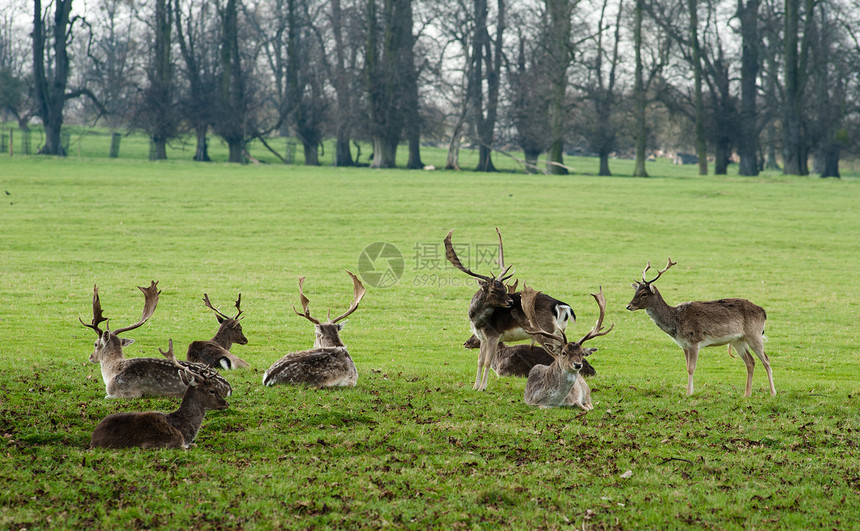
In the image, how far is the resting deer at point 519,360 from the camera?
1136 centimetres

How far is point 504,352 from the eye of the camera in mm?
11516

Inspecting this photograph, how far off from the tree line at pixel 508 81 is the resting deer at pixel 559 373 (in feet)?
155

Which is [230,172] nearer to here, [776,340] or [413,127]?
[413,127]

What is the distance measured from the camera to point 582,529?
5703mm

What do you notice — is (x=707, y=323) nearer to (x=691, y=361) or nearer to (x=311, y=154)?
(x=691, y=361)

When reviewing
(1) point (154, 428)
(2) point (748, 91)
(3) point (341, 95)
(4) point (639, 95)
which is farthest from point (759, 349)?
(2) point (748, 91)

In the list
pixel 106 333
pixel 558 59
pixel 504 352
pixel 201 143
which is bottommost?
pixel 504 352

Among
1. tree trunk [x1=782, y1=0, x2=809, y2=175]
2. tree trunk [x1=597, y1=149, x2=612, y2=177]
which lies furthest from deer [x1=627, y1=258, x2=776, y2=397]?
tree trunk [x1=597, y1=149, x2=612, y2=177]

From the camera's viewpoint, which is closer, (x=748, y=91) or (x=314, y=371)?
(x=314, y=371)

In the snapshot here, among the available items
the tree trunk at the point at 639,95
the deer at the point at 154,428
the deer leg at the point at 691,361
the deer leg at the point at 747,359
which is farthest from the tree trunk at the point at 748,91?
→ the deer at the point at 154,428

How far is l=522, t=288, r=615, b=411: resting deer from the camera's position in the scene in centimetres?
872

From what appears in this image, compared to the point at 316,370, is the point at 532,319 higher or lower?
higher

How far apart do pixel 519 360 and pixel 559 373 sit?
2.41m

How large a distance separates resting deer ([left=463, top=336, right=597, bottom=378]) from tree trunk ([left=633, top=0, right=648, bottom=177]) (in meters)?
46.6
